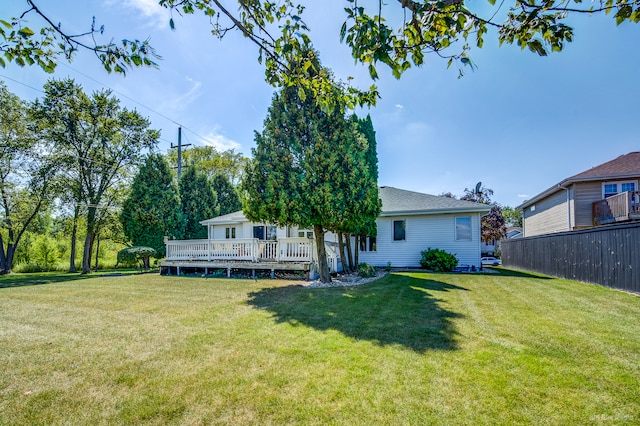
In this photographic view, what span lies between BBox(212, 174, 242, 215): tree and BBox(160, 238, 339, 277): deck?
1051 cm

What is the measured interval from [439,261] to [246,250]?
28.6 ft

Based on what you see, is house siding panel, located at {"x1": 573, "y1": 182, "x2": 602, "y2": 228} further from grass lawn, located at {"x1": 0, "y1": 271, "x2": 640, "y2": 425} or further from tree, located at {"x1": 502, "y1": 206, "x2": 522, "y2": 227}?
tree, located at {"x1": 502, "y1": 206, "x2": 522, "y2": 227}

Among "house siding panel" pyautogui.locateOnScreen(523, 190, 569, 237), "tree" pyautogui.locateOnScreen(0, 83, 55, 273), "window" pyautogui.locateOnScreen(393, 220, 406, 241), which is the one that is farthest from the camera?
"tree" pyautogui.locateOnScreen(0, 83, 55, 273)

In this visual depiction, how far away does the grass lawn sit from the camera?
236 centimetres

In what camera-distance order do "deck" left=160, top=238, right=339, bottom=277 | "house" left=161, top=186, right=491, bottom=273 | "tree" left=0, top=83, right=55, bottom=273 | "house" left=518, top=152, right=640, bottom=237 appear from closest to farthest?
"deck" left=160, top=238, right=339, bottom=277
"house" left=161, top=186, right=491, bottom=273
"house" left=518, top=152, right=640, bottom=237
"tree" left=0, top=83, right=55, bottom=273

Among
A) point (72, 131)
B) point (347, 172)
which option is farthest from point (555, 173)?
point (72, 131)

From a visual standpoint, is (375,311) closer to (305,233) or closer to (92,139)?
(305,233)

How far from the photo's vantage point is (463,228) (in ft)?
44.5

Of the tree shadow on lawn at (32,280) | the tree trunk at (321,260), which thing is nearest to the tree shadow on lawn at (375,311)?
the tree trunk at (321,260)

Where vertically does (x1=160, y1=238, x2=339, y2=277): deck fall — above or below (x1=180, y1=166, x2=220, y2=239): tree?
below

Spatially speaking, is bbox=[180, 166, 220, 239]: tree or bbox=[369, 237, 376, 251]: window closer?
bbox=[369, 237, 376, 251]: window

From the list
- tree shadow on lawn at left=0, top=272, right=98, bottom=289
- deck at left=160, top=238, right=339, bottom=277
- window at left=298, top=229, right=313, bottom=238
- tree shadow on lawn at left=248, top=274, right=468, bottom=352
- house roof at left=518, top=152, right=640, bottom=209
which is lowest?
tree shadow on lawn at left=0, top=272, right=98, bottom=289

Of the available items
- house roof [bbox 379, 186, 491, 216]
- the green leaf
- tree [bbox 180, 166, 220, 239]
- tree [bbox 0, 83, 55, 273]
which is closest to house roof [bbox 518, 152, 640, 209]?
house roof [bbox 379, 186, 491, 216]

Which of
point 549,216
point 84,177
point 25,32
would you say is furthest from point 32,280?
point 549,216
